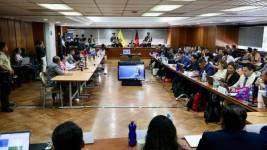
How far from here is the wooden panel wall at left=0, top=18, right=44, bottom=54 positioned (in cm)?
957

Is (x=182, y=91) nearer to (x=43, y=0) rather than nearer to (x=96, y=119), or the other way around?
(x=96, y=119)

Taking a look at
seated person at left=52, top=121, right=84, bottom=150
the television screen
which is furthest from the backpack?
seated person at left=52, top=121, right=84, bottom=150

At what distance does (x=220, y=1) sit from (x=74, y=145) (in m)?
4.37

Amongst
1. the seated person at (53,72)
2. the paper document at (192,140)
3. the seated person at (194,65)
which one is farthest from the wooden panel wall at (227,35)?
the paper document at (192,140)

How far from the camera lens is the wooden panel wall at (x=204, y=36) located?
14969 millimetres

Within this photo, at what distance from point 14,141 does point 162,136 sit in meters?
1.16

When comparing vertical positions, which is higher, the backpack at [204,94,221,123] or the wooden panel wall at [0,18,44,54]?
the wooden panel wall at [0,18,44,54]

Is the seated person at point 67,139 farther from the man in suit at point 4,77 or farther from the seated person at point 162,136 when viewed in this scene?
the man in suit at point 4,77

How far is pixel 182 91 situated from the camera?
7.54 m

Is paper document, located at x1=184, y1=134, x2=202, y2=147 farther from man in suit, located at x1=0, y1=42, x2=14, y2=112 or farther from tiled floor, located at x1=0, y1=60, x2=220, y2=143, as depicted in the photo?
man in suit, located at x1=0, y1=42, x2=14, y2=112

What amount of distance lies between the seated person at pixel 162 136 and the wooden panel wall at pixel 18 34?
915 centimetres

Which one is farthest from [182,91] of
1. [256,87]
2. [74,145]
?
[74,145]

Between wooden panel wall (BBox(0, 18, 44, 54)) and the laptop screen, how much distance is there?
27.4ft

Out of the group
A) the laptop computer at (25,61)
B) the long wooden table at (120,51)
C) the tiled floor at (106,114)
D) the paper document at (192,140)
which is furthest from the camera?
the long wooden table at (120,51)
